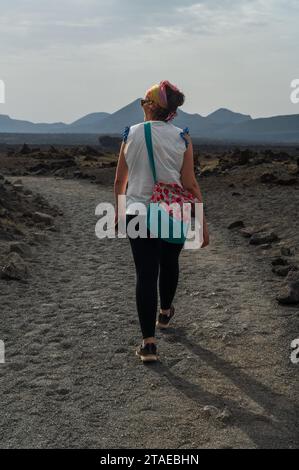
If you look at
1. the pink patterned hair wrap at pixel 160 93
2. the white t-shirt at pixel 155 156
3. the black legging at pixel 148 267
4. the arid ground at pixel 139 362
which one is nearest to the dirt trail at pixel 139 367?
the arid ground at pixel 139 362

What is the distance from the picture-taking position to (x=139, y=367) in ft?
15.5

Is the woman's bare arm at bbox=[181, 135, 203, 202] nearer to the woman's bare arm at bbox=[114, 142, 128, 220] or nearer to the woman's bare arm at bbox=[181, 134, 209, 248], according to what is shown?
the woman's bare arm at bbox=[181, 134, 209, 248]

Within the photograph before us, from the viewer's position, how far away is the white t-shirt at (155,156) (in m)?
4.38

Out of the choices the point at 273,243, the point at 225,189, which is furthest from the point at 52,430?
the point at 225,189

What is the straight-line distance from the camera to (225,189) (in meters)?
18.4

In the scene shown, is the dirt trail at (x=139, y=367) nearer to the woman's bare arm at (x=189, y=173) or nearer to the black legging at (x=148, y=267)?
the black legging at (x=148, y=267)

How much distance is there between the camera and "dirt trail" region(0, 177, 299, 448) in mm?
3670

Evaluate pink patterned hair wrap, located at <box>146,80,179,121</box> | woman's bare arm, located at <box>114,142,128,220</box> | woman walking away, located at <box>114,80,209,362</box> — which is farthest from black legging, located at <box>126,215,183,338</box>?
pink patterned hair wrap, located at <box>146,80,179,121</box>

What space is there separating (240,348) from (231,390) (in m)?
0.91

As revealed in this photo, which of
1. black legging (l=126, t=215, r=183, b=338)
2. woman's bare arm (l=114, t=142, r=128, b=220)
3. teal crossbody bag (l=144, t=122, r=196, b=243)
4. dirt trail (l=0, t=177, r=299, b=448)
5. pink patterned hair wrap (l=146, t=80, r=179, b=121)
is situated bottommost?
dirt trail (l=0, t=177, r=299, b=448)

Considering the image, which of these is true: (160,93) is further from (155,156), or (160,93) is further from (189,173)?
(189,173)

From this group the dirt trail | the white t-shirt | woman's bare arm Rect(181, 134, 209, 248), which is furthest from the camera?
woman's bare arm Rect(181, 134, 209, 248)

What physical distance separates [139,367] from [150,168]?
158 cm
